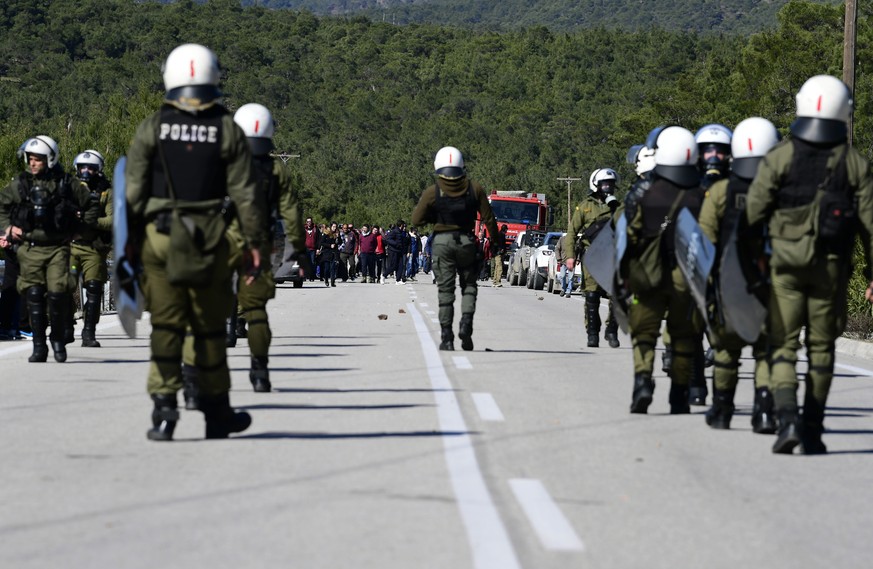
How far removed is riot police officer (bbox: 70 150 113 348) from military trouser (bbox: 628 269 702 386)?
6.20 metres

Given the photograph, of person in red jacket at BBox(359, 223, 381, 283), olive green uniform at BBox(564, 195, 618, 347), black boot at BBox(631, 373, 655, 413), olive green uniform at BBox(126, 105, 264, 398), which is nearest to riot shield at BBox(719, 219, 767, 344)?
black boot at BBox(631, 373, 655, 413)

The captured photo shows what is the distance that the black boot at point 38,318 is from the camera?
13352 millimetres

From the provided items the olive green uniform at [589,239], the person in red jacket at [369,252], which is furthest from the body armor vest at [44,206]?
the person in red jacket at [369,252]

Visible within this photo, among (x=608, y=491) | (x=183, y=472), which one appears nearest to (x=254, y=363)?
(x=183, y=472)

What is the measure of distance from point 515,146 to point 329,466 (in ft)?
464

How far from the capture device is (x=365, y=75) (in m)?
168

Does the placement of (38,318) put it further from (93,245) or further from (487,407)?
(487,407)

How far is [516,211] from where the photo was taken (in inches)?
2206

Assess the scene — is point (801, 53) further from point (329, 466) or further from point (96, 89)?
point (96, 89)

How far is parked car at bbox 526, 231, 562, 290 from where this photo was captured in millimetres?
39216

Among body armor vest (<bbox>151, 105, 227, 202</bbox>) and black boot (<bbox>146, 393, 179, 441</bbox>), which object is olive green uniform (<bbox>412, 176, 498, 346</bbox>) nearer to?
black boot (<bbox>146, 393, 179, 441</bbox>)

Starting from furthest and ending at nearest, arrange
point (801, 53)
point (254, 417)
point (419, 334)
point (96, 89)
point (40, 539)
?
point (96, 89) → point (801, 53) → point (419, 334) → point (254, 417) → point (40, 539)

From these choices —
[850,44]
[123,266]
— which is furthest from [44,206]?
[850,44]

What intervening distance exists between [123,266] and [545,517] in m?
2.92
